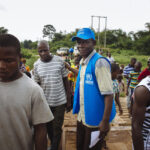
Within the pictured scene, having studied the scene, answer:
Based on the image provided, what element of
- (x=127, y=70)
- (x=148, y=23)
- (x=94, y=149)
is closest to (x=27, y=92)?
(x=94, y=149)

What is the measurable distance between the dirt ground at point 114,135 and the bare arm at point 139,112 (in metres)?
1.63

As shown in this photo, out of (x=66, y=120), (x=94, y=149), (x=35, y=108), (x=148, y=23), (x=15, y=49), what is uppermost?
(x=148, y=23)

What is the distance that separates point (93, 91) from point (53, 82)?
0.97 m

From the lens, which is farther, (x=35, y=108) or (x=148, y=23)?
(x=148, y=23)

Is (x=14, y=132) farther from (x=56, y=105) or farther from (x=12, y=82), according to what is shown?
(x=56, y=105)

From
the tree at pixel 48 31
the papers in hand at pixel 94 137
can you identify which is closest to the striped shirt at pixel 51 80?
the papers in hand at pixel 94 137

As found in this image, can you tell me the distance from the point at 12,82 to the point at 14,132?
371mm

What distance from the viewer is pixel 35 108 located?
1.15 meters

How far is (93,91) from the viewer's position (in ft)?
5.69

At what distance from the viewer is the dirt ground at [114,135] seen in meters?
2.85

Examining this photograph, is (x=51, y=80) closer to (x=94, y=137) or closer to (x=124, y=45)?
(x=94, y=137)

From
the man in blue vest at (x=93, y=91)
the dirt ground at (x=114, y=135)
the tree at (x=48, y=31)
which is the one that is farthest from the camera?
the tree at (x=48, y=31)

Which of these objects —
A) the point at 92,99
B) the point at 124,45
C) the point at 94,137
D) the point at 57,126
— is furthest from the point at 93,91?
the point at 124,45

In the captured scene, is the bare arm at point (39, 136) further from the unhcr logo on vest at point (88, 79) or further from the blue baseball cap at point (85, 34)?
the blue baseball cap at point (85, 34)
